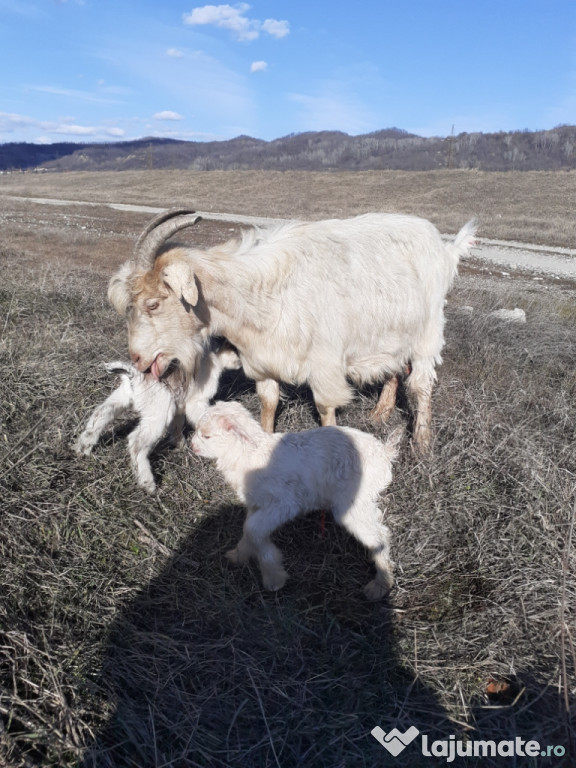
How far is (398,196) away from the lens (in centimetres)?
3950

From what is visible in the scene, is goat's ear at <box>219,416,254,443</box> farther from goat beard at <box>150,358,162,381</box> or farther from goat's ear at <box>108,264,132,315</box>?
goat's ear at <box>108,264,132,315</box>

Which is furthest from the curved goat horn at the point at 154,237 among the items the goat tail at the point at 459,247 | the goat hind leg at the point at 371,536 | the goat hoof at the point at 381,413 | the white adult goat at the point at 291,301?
the goat tail at the point at 459,247

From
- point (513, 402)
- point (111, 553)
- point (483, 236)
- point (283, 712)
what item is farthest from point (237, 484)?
point (483, 236)

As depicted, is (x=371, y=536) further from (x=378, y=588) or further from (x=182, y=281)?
(x=182, y=281)

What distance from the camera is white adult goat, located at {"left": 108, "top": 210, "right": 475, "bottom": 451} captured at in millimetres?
4246

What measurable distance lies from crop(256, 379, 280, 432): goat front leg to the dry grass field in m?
0.38

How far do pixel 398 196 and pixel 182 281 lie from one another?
1528 inches

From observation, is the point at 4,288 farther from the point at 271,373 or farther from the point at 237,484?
the point at 237,484

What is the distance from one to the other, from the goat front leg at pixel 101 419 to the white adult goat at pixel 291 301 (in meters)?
0.25

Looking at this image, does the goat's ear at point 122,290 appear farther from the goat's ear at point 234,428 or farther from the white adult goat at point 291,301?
the goat's ear at point 234,428

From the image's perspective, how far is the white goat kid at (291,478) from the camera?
133 inches

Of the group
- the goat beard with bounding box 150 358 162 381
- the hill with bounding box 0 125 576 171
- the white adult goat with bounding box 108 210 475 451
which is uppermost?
the hill with bounding box 0 125 576 171

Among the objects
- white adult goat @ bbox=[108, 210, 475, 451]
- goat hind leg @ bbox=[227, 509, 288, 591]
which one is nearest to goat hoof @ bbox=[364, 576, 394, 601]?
goat hind leg @ bbox=[227, 509, 288, 591]

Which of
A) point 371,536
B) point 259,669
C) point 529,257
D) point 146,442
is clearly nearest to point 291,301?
point 146,442
